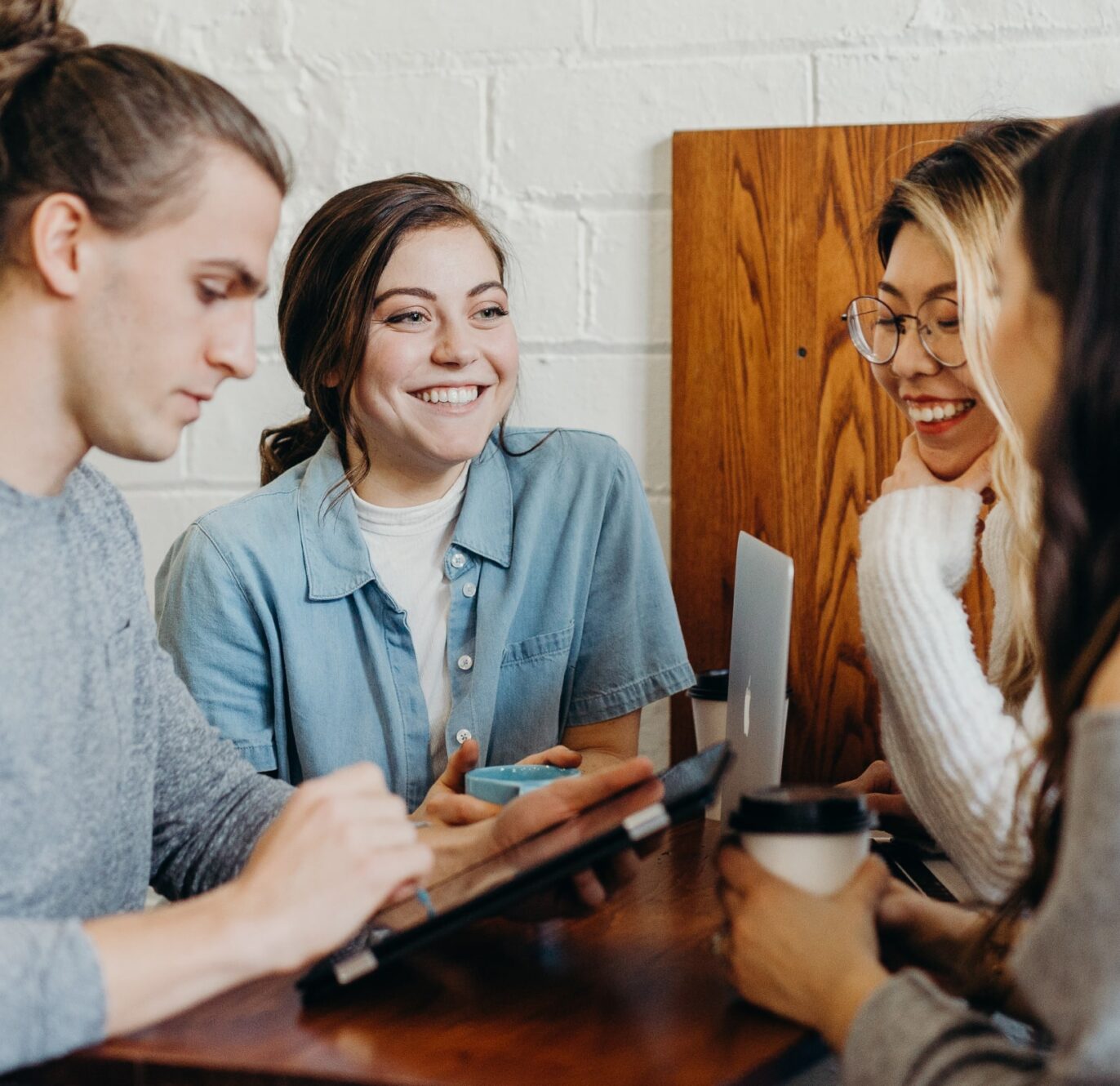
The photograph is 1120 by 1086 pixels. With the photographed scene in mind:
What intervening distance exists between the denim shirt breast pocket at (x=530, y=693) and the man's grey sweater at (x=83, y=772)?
1.50 feet

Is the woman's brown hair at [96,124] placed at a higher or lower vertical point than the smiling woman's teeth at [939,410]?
higher

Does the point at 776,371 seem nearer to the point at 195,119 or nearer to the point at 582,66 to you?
the point at 582,66

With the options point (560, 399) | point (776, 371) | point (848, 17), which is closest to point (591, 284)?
point (560, 399)

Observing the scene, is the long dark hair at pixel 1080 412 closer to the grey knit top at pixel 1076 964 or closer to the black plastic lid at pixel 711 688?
the grey knit top at pixel 1076 964

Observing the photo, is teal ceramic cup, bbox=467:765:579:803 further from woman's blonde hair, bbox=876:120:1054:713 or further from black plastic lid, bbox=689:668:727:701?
woman's blonde hair, bbox=876:120:1054:713

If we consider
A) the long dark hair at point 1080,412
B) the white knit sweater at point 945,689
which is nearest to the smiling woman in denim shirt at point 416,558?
the white knit sweater at point 945,689

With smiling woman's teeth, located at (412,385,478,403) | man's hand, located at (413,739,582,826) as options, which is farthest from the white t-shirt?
man's hand, located at (413,739,582,826)

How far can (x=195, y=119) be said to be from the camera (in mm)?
911

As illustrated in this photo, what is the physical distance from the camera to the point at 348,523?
151 cm

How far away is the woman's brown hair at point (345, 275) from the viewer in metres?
1.50

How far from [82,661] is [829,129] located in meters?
1.15

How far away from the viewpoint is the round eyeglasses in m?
1.34

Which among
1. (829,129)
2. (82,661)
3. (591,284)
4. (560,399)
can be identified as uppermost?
(829,129)

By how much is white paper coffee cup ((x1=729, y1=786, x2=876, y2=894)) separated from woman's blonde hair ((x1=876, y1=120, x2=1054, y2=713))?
50cm
